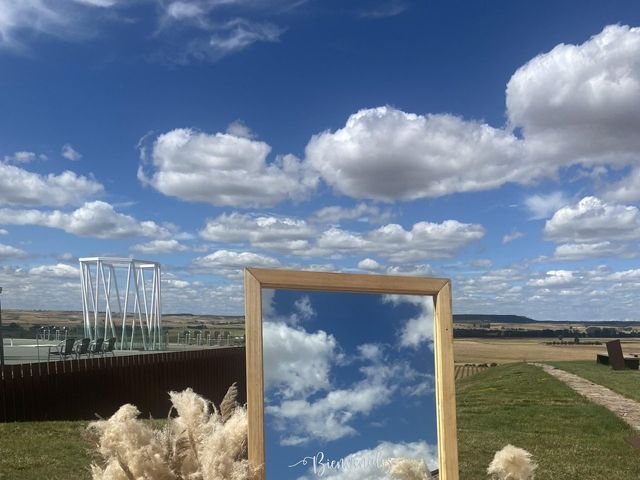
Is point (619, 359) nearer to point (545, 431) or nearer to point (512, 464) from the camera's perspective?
point (545, 431)

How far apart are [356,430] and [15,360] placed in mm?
18872

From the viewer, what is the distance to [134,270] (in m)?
24.2

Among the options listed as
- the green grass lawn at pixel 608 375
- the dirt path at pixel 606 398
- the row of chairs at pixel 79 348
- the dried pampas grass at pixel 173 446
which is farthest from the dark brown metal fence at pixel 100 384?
the green grass lawn at pixel 608 375

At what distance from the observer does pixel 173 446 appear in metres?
1.67

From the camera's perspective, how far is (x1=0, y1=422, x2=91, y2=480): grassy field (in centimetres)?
728

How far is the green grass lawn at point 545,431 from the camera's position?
8.68 meters

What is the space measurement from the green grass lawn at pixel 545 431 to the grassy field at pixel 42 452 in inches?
Result: 165

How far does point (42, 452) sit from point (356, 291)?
716cm

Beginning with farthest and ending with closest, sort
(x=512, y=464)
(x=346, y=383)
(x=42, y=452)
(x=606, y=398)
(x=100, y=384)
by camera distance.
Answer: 1. (x=606, y=398)
2. (x=100, y=384)
3. (x=42, y=452)
4. (x=346, y=383)
5. (x=512, y=464)

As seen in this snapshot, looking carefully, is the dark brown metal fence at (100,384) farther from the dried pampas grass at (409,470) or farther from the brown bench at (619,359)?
the brown bench at (619,359)

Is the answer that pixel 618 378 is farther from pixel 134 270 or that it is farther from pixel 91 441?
pixel 91 441

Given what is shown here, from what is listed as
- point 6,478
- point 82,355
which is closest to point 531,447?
point 6,478

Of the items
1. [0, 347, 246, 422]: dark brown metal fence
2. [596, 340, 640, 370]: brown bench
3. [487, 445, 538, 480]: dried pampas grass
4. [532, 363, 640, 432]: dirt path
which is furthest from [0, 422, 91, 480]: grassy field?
[596, 340, 640, 370]: brown bench

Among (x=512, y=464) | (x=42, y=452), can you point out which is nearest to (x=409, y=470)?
(x=512, y=464)
